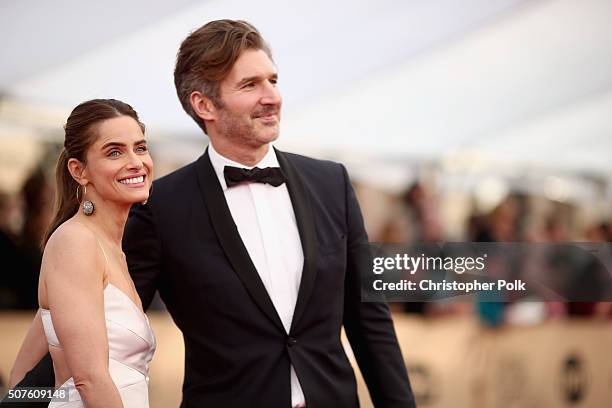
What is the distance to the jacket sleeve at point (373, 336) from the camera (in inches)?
106

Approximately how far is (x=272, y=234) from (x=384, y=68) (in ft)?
17.6

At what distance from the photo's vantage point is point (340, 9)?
7070mm

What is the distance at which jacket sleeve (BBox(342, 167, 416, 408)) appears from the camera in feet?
8.82

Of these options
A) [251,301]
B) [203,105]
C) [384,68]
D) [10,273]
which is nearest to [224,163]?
[203,105]

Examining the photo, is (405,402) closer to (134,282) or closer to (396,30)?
(134,282)

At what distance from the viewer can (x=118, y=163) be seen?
2.28m

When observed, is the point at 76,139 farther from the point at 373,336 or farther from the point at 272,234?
the point at 373,336

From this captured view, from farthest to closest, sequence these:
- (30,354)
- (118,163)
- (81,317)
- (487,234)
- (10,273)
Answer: (487,234) < (10,273) < (30,354) < (118,163) < (81,317)

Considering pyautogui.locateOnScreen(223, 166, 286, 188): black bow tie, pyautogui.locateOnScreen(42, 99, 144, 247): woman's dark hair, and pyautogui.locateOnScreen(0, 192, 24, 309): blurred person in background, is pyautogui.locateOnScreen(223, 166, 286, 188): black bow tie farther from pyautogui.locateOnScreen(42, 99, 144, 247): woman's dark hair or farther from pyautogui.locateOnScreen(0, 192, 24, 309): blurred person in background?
pyautogui.locateOnScreen(0, 192, 24, 309): blurred person in background

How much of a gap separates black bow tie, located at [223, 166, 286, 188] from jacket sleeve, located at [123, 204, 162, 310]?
0.22m

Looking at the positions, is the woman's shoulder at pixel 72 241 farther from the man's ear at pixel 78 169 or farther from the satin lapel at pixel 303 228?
the satin lapel at pixel 303 228

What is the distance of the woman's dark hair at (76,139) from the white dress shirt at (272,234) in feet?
1.32

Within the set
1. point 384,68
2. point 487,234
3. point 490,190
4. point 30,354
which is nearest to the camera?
point 30,354

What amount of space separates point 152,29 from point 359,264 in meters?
4.04
